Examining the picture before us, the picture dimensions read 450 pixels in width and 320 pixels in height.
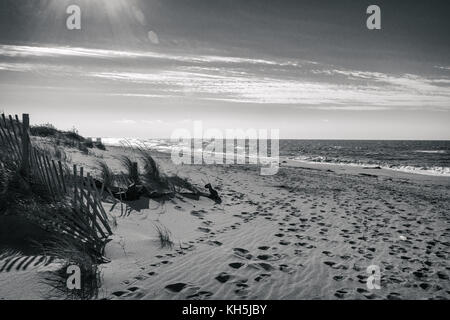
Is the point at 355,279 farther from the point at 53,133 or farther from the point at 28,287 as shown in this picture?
the point at 53,133

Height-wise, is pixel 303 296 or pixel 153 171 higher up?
pixel 153 171

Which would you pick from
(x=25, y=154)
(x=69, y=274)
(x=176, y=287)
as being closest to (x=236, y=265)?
(x=176, y=287)

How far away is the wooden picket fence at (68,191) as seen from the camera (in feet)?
14.9

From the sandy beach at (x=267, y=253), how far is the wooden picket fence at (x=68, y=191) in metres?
0.38

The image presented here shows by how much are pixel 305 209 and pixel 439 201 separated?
18.9 feet

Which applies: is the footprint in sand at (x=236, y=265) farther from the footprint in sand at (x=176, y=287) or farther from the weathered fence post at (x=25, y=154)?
the weathered fence post at (x=25, y=154)

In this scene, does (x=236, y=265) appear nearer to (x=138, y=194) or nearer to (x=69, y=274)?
(x=69, y=274)

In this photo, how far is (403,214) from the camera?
873 centimetres

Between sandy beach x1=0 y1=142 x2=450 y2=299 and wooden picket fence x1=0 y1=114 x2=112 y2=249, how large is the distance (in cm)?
38

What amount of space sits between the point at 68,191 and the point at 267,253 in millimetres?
3462

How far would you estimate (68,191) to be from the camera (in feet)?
17.8
